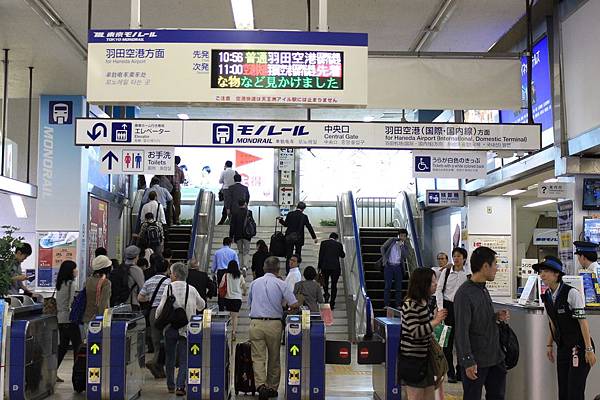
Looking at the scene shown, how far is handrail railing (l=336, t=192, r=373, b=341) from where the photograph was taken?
12.2 meters

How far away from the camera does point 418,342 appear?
5.51 m

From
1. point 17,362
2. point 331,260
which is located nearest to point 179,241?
point 331,260

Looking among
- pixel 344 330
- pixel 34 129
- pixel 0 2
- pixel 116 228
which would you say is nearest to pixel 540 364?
pixel 344 330

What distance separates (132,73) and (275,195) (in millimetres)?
15015

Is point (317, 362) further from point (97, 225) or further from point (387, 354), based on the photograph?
point (97, 225)

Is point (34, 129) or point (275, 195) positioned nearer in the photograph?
point (34, 129)

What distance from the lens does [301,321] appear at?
7.71 m

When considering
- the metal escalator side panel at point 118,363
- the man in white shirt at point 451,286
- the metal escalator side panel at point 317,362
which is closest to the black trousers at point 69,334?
the metal escalator side panel at point 118,363

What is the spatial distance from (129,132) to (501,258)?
7972mm

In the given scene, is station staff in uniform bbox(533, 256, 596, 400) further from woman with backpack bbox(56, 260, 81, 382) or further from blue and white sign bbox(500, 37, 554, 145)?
woman with backpack bbox(56, 260, 81, 382)

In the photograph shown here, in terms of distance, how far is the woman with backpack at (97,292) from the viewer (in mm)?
8906

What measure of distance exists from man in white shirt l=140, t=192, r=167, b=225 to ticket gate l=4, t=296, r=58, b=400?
6.44m

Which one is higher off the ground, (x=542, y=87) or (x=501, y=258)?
(x=542, y=87)

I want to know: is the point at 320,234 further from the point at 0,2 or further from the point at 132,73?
the point at 132,73
